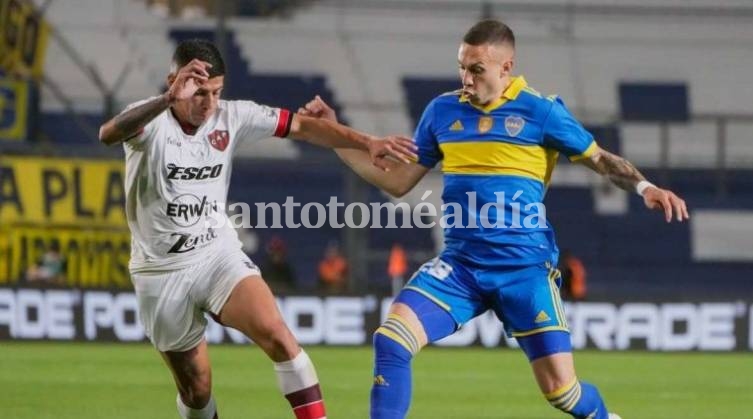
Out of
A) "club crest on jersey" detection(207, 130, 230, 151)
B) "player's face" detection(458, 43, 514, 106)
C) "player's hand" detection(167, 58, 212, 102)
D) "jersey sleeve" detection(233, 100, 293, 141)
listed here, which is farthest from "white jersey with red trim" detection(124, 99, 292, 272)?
"player's face" detection(458, 43, 514, 106)

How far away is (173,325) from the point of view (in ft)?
27.0

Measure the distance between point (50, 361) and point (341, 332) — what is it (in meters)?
4.69

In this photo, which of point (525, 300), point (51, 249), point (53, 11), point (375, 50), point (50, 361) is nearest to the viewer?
point (525, 300)

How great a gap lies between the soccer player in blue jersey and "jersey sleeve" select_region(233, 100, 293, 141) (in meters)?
0.95

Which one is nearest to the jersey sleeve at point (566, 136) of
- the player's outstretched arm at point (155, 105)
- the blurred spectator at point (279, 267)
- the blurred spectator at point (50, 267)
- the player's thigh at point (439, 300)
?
the player's thigh at point (439, 300)

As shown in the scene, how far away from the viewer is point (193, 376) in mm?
8477

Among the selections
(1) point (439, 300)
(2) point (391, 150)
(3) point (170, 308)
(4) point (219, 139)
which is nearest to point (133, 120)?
(4) point (219, 139)

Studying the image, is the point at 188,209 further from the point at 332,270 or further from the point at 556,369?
the point at 332,270

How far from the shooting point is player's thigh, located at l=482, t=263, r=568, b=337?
7836 mm

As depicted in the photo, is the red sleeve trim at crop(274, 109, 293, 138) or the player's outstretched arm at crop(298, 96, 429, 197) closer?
the player's outstretched arm at crop(298, 96, 429, 197)

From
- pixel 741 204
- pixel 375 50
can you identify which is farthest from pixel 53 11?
pixel 741 204

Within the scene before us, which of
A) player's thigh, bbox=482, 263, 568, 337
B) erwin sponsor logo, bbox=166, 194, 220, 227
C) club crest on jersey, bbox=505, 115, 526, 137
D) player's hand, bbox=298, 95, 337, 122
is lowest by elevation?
player's thigh, bbox=482, 263, 568, 337

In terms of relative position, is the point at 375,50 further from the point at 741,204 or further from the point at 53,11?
the point at 741,204

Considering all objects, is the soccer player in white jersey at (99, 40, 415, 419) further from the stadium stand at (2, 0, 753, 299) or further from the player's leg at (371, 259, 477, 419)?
the stadium stand at (2, 0, 753, 299)
